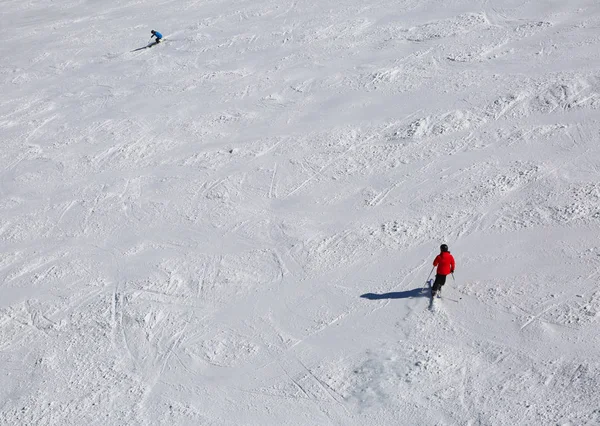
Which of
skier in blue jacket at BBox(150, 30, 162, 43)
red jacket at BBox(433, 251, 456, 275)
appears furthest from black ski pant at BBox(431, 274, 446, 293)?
skier in blue jacket at BBox(150, 30, 162, 43)

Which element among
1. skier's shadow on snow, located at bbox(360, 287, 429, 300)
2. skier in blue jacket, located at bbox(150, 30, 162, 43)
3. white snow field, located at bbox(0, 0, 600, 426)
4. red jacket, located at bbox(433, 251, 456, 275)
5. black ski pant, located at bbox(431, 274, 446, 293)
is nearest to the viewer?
white snow field, located at bbox(0, 0, 600, 426)

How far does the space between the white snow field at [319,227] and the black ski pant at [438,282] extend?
36cm

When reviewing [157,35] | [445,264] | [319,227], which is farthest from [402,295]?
[157,35]

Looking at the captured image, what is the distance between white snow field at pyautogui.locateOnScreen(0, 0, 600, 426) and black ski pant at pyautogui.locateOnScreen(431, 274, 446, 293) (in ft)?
1.19

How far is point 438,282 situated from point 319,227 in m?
3.72

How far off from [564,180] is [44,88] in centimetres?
1998

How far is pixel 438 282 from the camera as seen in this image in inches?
412

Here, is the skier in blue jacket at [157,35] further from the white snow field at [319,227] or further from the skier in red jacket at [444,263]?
the skier in red jacket at [444,263]

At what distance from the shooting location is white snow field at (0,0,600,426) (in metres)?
9.79

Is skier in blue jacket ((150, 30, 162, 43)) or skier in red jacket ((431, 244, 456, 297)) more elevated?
skier in blue jacket ((150, 30, 162, 43))

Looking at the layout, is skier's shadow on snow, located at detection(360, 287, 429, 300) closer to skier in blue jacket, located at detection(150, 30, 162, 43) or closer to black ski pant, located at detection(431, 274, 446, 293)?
black ski pant, located at detection(431, 274, 446, 293)

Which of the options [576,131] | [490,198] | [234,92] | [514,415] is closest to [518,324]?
[514,415]

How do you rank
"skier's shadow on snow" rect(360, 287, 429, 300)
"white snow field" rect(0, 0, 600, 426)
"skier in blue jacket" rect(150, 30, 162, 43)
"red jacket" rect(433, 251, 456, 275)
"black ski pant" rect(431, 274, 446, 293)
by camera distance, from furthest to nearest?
1. "skier in blue jacket" rect(150, 30, 162, 43)
2. "skier's shadow on snow" rect(360, 287, 429, 300)
3. "black ski pant" rect(431, 274, 446, 293)
4. "red jacket" rect(433, 251, 456, 275)
5. "white snow field" rect(0, 0, 600, 426)

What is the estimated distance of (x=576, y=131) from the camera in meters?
14.0
